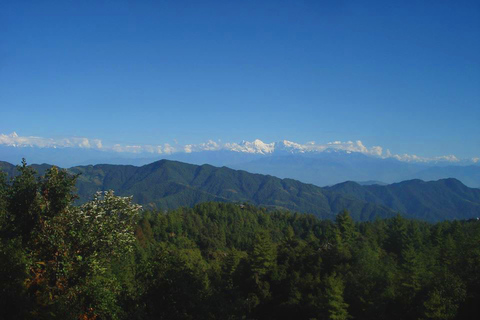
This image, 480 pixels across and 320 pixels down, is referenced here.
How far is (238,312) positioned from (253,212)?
12808 centimetres

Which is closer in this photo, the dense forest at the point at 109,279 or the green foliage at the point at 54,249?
the green foliage at the point at 54,249

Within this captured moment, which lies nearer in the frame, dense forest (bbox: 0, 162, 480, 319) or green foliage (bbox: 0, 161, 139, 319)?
green foliage (bbox: 0, 161, 139, 319)

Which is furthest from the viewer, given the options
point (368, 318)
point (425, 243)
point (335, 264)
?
point (425, 243)

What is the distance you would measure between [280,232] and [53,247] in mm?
112105

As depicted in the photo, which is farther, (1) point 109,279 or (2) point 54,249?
(1) point 109,279

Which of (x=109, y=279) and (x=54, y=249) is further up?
(x=54, y=249)

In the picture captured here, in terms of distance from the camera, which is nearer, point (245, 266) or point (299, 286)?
point (299, 286)

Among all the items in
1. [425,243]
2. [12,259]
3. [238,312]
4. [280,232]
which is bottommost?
[280,232]

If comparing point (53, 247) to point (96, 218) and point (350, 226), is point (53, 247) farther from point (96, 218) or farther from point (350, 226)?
point (350, 226)

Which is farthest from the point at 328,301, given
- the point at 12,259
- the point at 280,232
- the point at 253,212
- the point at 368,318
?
the point at 253,212

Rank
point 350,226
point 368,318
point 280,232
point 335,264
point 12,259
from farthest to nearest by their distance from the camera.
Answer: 1. point 280,232
2. point 350,226
3. point 335,264
4. point 368,318
5. point 12,259

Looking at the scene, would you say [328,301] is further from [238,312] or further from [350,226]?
[350,226]

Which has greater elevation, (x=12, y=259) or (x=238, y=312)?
(x=12, y=259)

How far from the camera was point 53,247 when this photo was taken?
1312 centimetres
